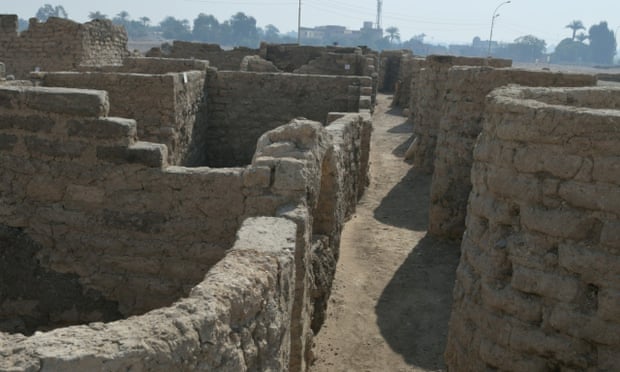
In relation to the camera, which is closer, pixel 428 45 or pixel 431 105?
pixel 431 105

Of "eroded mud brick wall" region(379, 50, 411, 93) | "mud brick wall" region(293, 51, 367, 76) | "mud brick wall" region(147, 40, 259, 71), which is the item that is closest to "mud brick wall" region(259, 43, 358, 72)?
"mud brick wall" region(147, 40, 259, 71)

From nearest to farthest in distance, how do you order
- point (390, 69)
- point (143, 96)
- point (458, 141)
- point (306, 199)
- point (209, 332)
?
point (209, 332) < point (306, 199) < point (143, 96) < point (458, 141) < point (390, 69)

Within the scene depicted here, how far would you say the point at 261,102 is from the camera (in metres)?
11.3

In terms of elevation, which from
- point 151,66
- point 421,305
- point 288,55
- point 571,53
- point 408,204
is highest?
point 571,53

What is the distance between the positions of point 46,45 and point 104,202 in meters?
13.3

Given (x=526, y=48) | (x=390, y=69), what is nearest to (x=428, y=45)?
(x=526, y=48)

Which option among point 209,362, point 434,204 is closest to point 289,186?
point 209,362

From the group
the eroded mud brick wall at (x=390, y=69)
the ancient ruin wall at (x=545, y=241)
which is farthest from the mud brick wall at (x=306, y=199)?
the eroded mud brick wall at (x=390, y=69)

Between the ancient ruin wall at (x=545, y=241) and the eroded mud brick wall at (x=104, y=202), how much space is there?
2.07 metres

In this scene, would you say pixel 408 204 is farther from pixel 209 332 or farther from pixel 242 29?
pixel 242 29

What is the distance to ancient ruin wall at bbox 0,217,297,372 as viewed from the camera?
2.42m

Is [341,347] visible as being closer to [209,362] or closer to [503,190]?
[503,190]

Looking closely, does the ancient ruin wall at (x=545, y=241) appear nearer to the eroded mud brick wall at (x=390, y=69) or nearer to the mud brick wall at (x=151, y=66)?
the mud brick wall at (x=151, y=66)

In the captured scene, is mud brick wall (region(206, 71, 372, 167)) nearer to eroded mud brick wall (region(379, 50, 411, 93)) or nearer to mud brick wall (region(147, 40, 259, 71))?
mud brick wall (region(147, 40, 259, 71))
